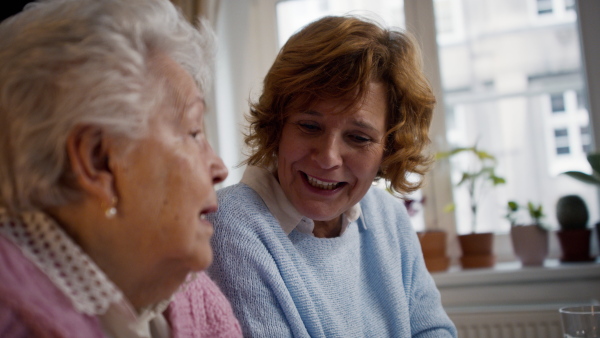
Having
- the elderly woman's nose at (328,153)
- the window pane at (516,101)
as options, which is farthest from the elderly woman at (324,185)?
the window pane at (516,101)

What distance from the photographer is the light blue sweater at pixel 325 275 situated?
1.23 meters

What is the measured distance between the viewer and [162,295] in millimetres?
827

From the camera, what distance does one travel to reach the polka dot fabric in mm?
674

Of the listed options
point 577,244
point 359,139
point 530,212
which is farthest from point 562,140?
point 359,139

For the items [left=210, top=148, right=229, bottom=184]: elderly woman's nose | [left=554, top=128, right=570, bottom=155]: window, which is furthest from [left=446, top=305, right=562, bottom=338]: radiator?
[left=210, top=148, right=229, bottom=184]: elderly woman's nose

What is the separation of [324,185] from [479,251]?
5.00 feet

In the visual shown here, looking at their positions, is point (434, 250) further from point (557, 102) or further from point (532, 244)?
point (557, 102)

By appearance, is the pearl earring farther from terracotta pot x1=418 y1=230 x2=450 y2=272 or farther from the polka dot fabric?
terracotta pot x1=418 y1=230 x2=450 y2=272

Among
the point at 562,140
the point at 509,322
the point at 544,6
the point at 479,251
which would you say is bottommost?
the point at 509,322

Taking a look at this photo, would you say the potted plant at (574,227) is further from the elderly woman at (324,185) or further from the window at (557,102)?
the elderly woman at (324,185)

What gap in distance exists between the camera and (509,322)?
2373 millimetres

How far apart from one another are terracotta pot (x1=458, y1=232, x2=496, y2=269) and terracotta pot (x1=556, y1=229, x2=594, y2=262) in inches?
12.3

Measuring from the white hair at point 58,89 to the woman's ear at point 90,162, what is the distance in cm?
1

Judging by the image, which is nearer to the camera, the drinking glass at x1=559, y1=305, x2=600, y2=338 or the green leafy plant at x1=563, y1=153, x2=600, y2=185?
the drinking glass at x1=559, y1=305, x2=600, y2=338
